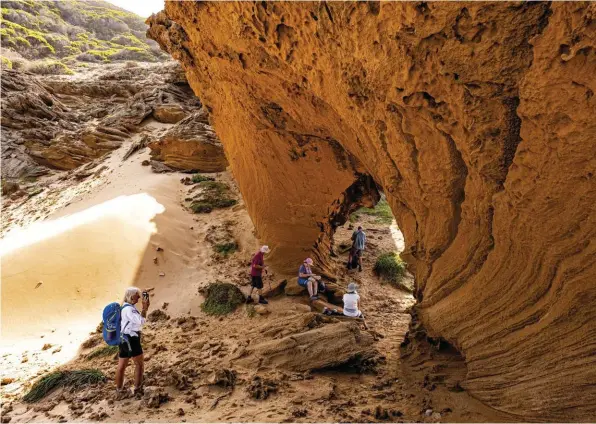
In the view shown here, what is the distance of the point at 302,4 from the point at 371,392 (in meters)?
5.70

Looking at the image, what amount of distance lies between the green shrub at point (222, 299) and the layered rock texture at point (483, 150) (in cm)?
488

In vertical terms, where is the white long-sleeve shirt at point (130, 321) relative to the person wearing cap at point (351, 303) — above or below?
below

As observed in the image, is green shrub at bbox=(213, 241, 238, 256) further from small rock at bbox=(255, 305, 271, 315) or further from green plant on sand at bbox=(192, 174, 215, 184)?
green plant on sand at bbox=(192, 174, 215, 184)

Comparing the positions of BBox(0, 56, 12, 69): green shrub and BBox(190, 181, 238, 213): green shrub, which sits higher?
BBox(0, 56, 12, 69): green shrub

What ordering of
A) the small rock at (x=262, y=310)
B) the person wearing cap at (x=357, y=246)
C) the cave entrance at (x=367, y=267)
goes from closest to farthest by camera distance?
the small rock at (x=262, y=310)
the cave entrance at (x=367, y=267)
the person wearing cap at (x=357, y=246)

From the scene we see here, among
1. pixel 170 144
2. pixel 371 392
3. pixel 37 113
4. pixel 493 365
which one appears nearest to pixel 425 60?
pixel 493 365

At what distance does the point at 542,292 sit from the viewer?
4.36 meters

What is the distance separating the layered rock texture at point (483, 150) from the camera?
3.75m

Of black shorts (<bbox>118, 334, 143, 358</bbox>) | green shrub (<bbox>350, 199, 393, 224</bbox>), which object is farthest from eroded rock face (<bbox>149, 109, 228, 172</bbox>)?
black shorts (<bbox>118, 334, 143, 358</bbox>)

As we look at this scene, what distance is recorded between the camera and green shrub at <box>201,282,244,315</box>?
31.7 feet

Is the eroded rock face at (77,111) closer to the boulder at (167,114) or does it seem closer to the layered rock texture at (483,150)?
the boulder at (167,114)

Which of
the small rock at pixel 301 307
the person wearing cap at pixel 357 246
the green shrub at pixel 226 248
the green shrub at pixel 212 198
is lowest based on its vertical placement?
the small rock at pixel 301 307

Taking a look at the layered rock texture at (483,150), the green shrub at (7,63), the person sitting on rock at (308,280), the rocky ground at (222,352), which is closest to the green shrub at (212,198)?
the rocky ground at (222,352)

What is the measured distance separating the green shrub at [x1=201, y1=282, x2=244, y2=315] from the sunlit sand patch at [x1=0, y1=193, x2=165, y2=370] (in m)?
2.82
